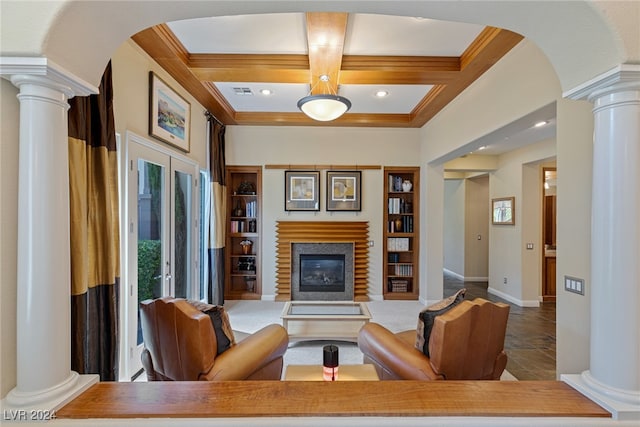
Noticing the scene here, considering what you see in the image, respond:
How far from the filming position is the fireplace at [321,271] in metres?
5.68

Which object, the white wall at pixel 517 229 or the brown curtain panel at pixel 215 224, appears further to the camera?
the white wall at pixel 517 229

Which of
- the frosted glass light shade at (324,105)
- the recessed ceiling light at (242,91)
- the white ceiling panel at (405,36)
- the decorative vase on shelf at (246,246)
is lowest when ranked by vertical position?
the decorative vase on shelf at (246,246)

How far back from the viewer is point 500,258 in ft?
19.9

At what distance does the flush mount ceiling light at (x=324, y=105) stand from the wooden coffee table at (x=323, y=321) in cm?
222

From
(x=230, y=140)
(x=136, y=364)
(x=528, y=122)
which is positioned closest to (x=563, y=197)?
(x=528, y=122)

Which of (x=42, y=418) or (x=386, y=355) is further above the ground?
(x=42, y=418)

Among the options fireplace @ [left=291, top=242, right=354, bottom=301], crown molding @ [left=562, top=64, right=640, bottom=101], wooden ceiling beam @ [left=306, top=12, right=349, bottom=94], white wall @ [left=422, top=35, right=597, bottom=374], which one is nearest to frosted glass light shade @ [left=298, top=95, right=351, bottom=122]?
wooden ceiling beam @ [left=306, top=12, right=349, bottom=94]

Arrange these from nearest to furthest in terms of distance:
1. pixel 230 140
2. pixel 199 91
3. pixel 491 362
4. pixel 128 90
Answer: pixel 491 362 < pixel 128 90 < pixel 199 91 < pixel 230 140

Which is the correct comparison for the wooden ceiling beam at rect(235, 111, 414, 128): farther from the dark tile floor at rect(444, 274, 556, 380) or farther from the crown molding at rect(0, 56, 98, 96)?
the crown molding at rect(0, 56, 98, 96)

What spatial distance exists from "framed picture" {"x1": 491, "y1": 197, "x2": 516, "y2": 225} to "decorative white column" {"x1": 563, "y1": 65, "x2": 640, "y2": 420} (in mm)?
4846

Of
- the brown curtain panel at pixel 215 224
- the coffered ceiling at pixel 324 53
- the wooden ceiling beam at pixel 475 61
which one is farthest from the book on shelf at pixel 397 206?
the brown curtain panel at pixel 215 224

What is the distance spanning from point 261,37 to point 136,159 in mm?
1679

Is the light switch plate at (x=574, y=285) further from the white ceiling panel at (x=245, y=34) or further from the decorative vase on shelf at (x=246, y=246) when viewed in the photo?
the decorative vase on shelf at (x=246, y=246)

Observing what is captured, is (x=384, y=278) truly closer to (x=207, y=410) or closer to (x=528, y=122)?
(x=528, y=122)
